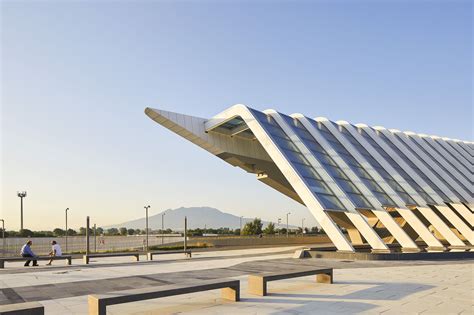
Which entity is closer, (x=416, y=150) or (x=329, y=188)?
(x=329, y=188)

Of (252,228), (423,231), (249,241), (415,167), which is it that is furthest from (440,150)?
(252,228)

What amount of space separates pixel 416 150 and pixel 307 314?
96.6 ft

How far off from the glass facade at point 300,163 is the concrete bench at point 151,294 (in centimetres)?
1224

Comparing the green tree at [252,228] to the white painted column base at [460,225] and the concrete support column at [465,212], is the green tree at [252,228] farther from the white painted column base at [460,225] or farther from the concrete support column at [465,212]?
the white painted column base at [460,225]

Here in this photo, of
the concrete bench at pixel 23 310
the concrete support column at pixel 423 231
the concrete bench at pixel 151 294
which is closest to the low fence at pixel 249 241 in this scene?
the concrete support column at pixel 423 231

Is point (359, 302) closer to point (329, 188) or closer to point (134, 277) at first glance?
point (134, 277)

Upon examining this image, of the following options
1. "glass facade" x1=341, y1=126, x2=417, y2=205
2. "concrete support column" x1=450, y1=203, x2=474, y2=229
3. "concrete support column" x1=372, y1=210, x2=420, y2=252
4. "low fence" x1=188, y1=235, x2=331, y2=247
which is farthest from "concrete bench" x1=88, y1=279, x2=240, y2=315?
"low fence" x1=188, y1=235, x2=331, y2=247

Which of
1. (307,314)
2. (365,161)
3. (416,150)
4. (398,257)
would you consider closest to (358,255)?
(398,257)

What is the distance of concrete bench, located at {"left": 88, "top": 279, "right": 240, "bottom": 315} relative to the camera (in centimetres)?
665

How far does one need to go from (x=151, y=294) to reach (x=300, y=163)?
1672 cm

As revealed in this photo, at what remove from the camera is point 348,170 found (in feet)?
78.6

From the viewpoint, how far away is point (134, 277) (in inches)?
505

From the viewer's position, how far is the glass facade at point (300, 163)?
21.1 meters

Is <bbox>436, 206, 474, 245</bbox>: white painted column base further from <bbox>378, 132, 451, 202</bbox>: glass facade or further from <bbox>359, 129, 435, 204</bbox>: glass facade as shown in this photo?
<bbox>378, 132, 451, 202</bbox>: glass facade
